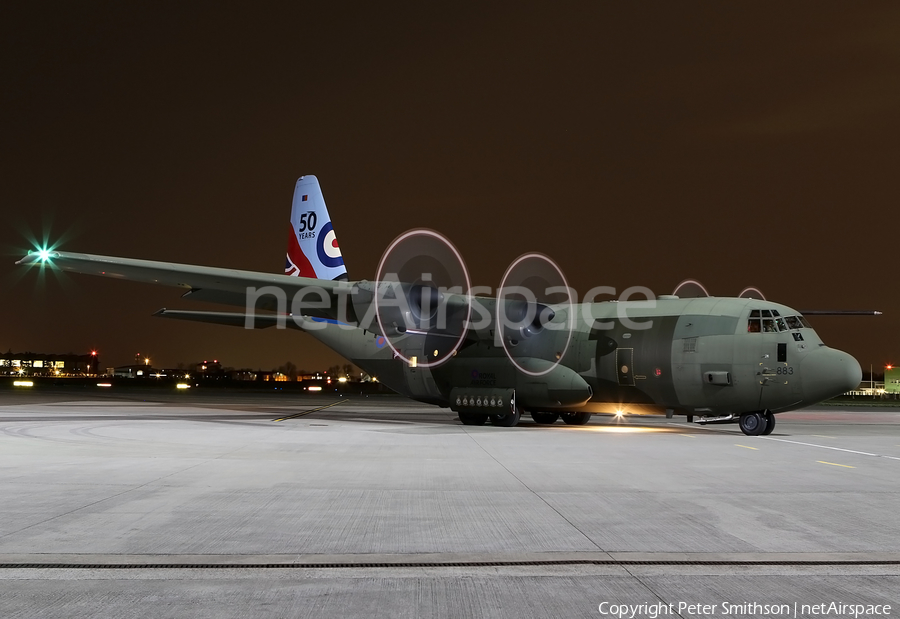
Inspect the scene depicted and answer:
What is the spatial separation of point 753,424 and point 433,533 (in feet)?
56.0

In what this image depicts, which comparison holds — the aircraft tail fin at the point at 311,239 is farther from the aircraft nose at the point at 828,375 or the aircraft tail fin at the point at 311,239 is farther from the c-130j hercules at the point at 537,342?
the aircraft nose at the point at 828,375

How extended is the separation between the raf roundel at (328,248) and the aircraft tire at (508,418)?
9.80m

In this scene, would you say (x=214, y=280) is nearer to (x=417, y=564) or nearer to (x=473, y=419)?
(x=473, y=419)

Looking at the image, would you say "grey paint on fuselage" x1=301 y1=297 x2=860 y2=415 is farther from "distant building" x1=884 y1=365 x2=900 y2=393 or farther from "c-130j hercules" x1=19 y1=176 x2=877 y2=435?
"distant building" x1=884 y1=365 x2=900 y2=393

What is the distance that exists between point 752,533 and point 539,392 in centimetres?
1765

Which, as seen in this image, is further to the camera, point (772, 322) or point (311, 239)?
point (311, 239)

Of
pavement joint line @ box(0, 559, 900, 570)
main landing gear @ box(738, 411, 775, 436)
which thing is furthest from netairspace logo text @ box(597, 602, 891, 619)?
main landing gear @ box(738, 411, 775, 436)

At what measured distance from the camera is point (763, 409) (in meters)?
21.2

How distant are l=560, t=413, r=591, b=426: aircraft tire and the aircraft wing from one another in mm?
9249

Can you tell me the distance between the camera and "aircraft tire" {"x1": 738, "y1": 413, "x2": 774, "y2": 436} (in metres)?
21.4

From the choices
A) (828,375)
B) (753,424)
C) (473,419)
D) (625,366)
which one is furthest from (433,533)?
(473,419)

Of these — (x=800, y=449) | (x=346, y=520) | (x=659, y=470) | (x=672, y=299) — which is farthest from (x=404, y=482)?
(x=672, y=299)

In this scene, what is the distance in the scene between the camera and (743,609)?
4859 mm

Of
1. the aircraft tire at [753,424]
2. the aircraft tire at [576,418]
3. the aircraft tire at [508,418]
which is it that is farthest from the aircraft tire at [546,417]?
the aircraft tire at [753,424]
